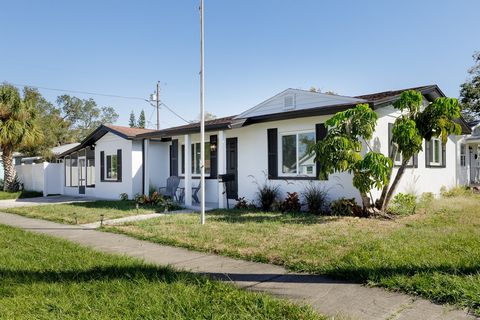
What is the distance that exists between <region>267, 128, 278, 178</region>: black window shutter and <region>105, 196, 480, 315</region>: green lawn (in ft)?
6.42

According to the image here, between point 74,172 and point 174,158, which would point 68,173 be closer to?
point 74,172

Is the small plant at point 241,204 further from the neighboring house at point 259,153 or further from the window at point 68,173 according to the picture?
the window at point 68,173

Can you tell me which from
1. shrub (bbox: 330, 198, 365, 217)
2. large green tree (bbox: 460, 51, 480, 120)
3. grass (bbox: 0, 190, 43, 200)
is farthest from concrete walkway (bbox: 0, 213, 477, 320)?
large green tree (bbox: 460, 51, 480, 120)

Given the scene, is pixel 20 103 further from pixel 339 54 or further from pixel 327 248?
pixel 327 248

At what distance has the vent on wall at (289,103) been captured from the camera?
11859 mm

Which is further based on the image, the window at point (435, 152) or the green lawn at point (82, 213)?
the window at point (435, 152)

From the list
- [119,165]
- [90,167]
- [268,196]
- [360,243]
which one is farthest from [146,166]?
[360,243]

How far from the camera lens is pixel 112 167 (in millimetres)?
17094

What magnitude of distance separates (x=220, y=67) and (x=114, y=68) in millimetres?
8826

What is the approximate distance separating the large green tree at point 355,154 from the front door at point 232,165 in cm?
440

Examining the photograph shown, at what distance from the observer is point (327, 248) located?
19.5 feet

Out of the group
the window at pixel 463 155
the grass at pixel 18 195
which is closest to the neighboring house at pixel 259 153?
the window at pixel 463 155

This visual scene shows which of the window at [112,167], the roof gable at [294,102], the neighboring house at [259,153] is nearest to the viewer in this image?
the neighboring house at [259,153]

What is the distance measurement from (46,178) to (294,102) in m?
15.7
